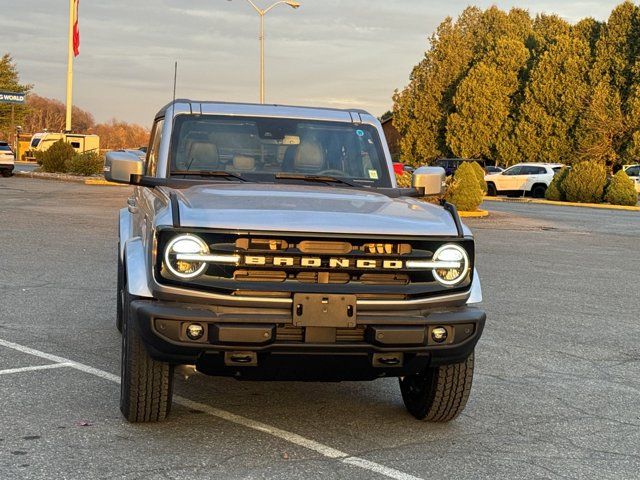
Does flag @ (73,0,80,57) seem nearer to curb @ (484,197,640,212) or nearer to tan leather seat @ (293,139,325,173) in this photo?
curb @ (484,197,640,212)

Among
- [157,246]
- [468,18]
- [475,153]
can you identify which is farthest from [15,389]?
[468,18]

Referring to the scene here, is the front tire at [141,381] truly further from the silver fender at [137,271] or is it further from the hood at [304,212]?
the hood at [304,212]

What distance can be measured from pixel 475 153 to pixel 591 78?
9.52 meters

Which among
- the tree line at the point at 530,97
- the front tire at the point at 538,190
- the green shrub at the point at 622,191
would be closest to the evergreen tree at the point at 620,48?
the tree line at the point at 530,97

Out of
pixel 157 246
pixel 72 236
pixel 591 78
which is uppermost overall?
pixel 591 78

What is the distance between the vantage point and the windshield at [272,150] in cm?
648

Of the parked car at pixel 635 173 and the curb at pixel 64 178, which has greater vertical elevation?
the parked car at pixel 635 173

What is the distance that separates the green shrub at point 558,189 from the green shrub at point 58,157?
73.0 ft

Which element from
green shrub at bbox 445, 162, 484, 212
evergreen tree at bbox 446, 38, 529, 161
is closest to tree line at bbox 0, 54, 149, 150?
evergreen tree at bbox 446, 38, 529, 161

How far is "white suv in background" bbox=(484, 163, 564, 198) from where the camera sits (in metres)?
43.0

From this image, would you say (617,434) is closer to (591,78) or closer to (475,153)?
(591,78)

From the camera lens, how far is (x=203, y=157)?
6.49 metres

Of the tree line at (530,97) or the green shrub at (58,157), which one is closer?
the green shrub at (58,157)

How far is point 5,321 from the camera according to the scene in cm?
866
